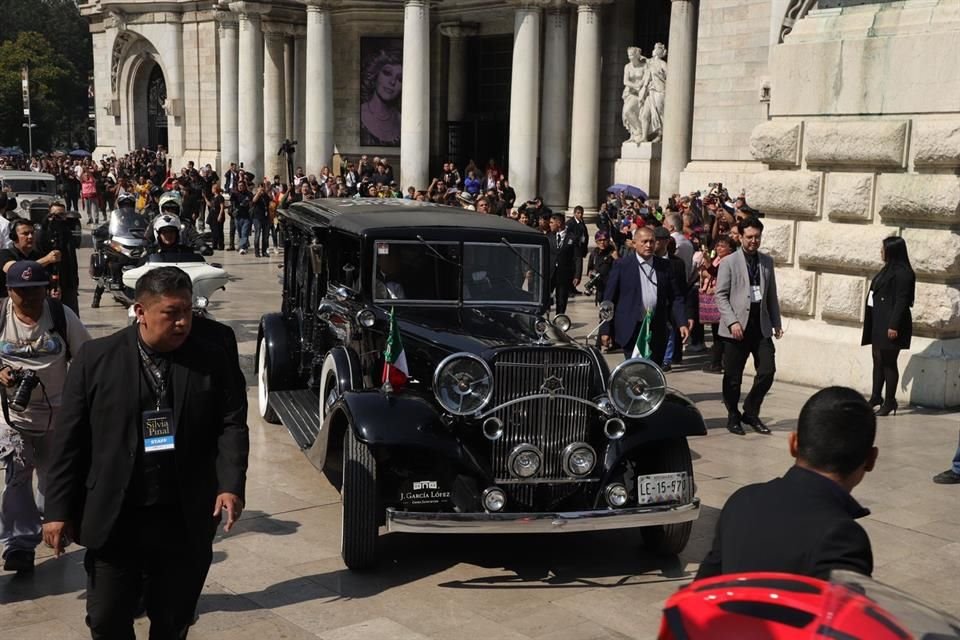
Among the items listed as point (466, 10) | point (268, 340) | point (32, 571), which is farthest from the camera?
point (466, 10)

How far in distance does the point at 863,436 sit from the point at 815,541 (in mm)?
400

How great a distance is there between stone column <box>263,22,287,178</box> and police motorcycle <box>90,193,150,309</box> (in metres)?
17.9

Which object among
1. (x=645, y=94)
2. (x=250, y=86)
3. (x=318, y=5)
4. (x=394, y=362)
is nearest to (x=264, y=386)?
(x=394, y=362)

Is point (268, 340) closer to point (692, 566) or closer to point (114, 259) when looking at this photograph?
point (692, 566)

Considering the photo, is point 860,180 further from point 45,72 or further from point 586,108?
point 45,72

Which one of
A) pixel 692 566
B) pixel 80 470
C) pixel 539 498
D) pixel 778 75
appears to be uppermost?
pixel 778 75

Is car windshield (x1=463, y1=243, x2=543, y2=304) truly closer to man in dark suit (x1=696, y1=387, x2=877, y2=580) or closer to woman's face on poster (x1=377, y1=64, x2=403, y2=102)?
man in dark suit (x1=696, y1=387, x2=877, y2=580)

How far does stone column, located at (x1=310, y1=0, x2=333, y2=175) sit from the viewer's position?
31703 millimetres

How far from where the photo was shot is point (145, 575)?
418 centimetres

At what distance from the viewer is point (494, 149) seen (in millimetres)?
34750

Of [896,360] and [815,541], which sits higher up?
[815,541]

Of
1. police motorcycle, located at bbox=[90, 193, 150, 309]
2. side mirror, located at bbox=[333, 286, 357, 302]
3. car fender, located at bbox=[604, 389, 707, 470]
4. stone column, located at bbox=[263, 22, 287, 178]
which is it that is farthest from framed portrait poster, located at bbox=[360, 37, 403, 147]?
car fender, located at bbox=[604, 389, 707, 470]

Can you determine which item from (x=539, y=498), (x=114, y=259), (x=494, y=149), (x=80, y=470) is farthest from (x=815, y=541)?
(x=494, y=149)

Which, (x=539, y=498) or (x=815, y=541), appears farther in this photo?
(x=539, y=498)
